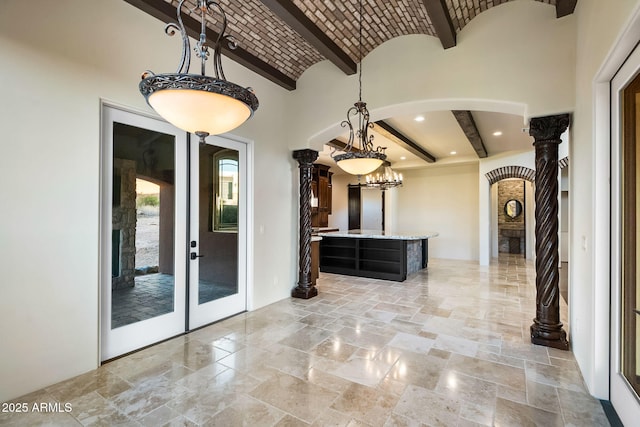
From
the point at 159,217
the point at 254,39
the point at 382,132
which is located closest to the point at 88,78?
the point at 159,217

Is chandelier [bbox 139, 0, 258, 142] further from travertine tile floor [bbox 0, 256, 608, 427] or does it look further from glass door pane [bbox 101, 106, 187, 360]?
travertine tile floor [bbox 0, 256, 608, 427]

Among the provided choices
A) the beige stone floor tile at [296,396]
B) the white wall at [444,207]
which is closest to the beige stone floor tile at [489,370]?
the beige stone floor tile at [296,396]

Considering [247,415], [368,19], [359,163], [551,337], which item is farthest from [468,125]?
[247,415]

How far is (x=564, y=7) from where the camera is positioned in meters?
2.88

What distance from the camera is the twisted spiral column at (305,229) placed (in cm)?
481

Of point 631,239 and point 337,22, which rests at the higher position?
point 337,22

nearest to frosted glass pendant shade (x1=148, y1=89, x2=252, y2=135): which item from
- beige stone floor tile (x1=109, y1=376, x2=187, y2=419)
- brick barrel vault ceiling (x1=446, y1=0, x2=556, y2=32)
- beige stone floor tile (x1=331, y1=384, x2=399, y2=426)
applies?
beige stone floor tile (x1=109, y1=376, x2=187, y2=419)

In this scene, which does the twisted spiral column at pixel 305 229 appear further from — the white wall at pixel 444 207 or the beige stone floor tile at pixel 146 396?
the white wall at pixel 444 207

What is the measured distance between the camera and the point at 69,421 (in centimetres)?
195

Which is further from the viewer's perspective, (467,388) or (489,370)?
(489,370)

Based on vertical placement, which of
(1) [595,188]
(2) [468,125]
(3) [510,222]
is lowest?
(3) [510,222]

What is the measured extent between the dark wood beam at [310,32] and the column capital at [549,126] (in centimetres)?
233

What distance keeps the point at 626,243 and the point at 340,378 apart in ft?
7.41

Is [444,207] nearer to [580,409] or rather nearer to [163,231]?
[580,409]
